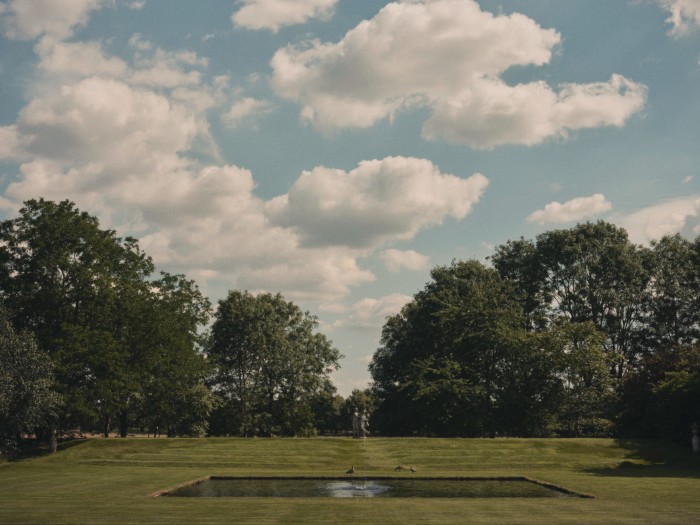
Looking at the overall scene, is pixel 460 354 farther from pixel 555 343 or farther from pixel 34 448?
pixel 34 448

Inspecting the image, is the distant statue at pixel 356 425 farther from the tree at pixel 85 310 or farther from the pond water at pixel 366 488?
the pond water at pixel 366 488

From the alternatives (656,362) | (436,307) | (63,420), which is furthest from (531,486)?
(436,307)

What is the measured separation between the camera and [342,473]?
1375 inches

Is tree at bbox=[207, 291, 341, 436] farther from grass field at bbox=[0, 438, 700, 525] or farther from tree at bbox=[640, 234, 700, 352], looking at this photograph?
tree at bbox=[640, 234, 700, 352]

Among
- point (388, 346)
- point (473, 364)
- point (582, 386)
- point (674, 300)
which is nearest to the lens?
point (582, 386)

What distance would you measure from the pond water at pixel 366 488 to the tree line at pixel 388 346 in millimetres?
16621

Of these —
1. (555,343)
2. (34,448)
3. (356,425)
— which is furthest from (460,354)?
(34,448)

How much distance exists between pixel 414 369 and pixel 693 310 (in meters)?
29.8

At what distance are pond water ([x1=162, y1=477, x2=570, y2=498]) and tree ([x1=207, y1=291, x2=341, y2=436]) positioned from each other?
4283 cm

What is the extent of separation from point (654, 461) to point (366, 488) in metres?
24.4

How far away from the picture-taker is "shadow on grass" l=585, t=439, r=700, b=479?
35500 millimetres

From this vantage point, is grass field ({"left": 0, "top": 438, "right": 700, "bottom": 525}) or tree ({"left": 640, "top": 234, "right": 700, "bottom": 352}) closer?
grass field ({"left": 0, "top": 438, "right": 700, "bottom": 525})

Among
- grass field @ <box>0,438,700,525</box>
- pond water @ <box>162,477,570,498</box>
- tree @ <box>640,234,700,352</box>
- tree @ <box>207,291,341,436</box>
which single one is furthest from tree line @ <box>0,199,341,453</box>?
tree @ <box>640,234,700,352</box>

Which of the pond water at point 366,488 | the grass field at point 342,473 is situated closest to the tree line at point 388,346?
the grass field at point 342,473
